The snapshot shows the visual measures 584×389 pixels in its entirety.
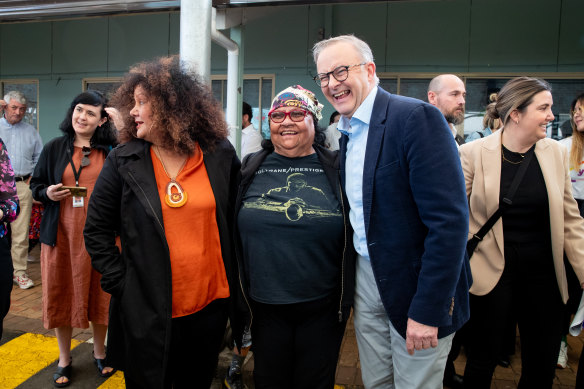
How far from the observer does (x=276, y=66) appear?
24.5ft

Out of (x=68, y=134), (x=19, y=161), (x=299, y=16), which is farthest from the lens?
(x=299, y=16)

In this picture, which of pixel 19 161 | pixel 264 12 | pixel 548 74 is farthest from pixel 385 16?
pixel 19 161

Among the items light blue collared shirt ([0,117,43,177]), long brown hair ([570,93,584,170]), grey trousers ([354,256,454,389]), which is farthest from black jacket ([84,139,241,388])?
light blue collared shirt ([0,117,43,177])

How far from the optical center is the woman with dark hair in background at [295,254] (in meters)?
2.15

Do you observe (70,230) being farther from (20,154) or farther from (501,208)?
(20,154)

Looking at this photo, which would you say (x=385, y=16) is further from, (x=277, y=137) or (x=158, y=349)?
(x=158, y=349)

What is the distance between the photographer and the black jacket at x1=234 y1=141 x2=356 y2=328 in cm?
215

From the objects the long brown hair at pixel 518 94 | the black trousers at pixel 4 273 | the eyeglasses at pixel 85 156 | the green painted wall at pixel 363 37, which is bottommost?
the black trousers at pixel 4 273

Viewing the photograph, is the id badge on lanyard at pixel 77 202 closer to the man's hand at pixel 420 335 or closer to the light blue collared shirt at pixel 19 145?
the man's hand at pixel 420 335

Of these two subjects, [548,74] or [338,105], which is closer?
[338,105]

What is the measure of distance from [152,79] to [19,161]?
467 centimetres

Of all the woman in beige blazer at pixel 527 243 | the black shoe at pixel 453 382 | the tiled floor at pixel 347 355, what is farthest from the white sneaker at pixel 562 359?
the woman in beige blazer at pixel 527 243

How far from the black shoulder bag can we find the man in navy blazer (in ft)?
1.98

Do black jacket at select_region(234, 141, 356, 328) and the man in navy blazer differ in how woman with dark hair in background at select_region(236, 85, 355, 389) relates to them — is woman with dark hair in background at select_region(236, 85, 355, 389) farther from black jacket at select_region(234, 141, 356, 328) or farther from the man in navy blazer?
the man in navy blazer
